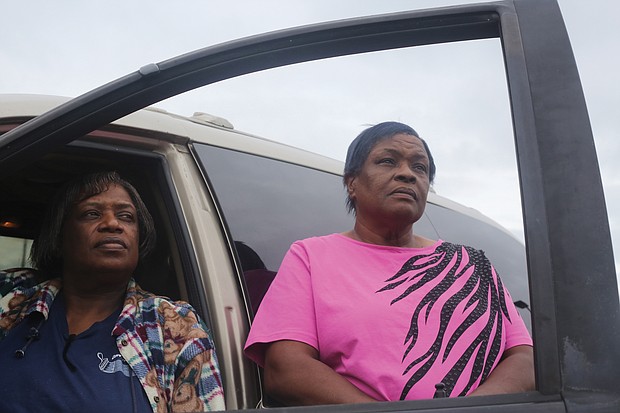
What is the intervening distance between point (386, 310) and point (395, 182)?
1.75 ft

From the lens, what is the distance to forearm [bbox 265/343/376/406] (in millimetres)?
1765

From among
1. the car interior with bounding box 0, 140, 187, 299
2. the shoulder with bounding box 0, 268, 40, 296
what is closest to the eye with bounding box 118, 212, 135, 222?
the car interior with bounding box 0, 140, 187, 299

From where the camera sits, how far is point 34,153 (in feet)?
4.80

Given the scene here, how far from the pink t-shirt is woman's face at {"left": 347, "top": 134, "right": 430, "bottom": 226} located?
108mm

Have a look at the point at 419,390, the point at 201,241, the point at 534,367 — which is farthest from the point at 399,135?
the point at 534,367

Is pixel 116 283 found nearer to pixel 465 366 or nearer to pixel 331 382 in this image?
pixel 331 382

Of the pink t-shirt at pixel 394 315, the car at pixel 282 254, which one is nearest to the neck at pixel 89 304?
the car at pixel 282 254

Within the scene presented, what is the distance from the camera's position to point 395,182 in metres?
2.24

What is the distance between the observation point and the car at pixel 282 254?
1.13m

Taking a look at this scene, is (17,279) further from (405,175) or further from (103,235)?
(405,175)

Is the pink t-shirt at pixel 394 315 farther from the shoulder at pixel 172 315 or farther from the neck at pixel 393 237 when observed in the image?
the shoulder at pixel 172 315

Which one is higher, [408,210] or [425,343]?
[408,210]

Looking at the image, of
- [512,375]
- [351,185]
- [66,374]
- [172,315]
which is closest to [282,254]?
[351,185]

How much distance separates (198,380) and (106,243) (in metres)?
0.59
